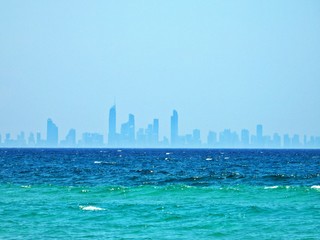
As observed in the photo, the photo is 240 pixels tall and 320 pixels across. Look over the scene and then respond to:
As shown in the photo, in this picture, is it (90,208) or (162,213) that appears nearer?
(162,213)

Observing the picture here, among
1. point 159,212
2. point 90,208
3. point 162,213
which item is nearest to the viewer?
point 162,213

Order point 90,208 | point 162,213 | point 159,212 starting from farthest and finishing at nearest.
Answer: point 90,208, point 159,212, point 162,213

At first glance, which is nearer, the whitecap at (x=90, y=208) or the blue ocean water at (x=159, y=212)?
the blue ocean water at (x=159, y=212)

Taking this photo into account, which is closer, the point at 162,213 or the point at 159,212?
the point at 162,213

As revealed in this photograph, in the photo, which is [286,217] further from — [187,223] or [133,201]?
[133,201]

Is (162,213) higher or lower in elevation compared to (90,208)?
lower

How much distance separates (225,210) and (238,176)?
2823cm

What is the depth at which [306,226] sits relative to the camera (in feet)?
96.9

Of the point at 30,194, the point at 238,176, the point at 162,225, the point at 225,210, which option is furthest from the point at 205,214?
the point at 238,176

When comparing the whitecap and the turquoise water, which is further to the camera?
the whitecap

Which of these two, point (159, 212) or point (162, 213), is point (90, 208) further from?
point (162, 213)

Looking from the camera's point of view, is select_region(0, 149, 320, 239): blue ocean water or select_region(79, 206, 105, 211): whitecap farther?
select_region(79, 206, 105, 211): whitecap

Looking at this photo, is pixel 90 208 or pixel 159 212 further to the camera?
pixel 90 208

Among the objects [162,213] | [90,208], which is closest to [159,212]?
[162,213]
